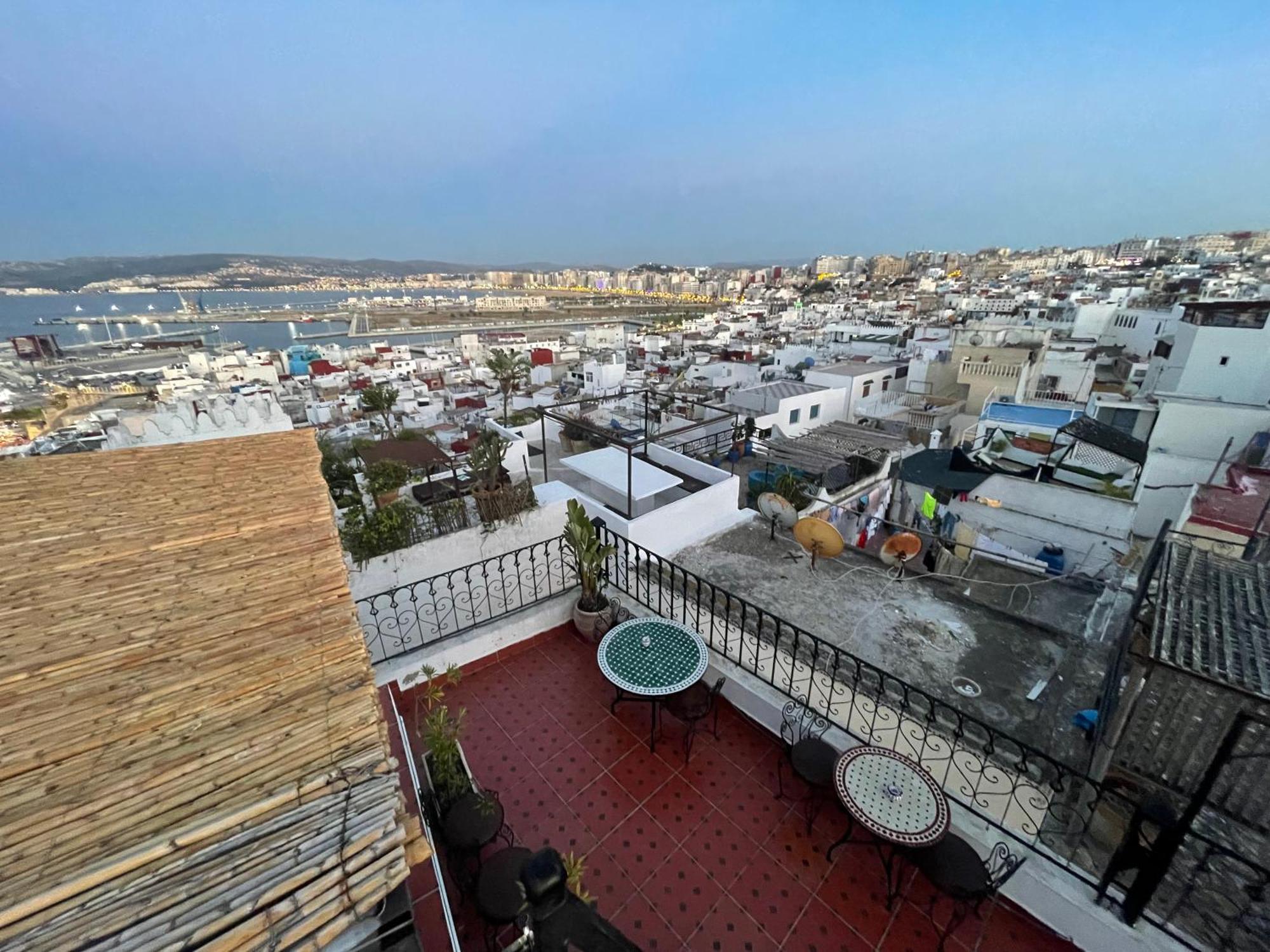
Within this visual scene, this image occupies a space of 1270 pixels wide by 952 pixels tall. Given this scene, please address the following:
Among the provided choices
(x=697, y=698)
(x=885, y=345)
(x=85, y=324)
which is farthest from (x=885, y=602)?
(x=85, y=324)

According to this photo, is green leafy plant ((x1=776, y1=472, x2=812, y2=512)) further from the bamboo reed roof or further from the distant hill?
the distant hill

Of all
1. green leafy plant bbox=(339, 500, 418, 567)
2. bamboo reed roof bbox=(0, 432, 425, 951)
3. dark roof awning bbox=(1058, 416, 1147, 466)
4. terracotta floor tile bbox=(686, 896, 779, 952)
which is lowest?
dark roof awning bbox=(1058, 416, 1147, 466)

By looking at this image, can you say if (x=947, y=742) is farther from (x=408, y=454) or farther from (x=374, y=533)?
(x=408, y=454)

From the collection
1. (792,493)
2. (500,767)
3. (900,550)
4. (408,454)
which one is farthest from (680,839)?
(408,454)

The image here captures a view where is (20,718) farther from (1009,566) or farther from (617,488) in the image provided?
(1009,566)

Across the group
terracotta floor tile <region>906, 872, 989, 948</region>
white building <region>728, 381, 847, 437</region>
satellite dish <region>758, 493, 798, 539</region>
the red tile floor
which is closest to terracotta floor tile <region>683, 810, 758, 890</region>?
the red tile floor

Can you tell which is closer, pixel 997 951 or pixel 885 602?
pixel 997 951

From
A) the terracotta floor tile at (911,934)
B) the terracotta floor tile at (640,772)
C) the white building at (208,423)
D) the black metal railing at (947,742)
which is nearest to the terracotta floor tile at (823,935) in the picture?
the terracotta floor tile at (911,934)
